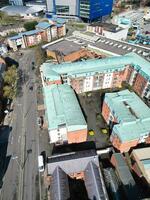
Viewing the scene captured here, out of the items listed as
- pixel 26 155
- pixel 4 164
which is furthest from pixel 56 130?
pixel 4 164

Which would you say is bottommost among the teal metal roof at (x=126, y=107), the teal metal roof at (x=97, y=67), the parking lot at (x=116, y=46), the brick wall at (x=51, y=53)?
the brick wall at (x=51, y=53)

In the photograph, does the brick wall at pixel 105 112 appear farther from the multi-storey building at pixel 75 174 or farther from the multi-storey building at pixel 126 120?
the multi-storey building at pixel 75 174

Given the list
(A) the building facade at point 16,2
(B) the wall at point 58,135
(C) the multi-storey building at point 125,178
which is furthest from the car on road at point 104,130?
(A) the building facade at point 16,2

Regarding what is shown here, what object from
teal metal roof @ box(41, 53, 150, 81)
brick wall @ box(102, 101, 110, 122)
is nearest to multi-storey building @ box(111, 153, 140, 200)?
brick wall @ box(102, 101, 110, 122)

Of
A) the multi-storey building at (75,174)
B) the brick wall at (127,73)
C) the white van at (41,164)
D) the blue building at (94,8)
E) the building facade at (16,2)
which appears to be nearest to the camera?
the multi-storey building at (75,174)

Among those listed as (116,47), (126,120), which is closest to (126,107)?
(126,120)

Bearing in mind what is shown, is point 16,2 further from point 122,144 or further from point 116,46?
point 122,144

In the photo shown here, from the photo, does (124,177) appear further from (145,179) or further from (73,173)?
(73,173)
